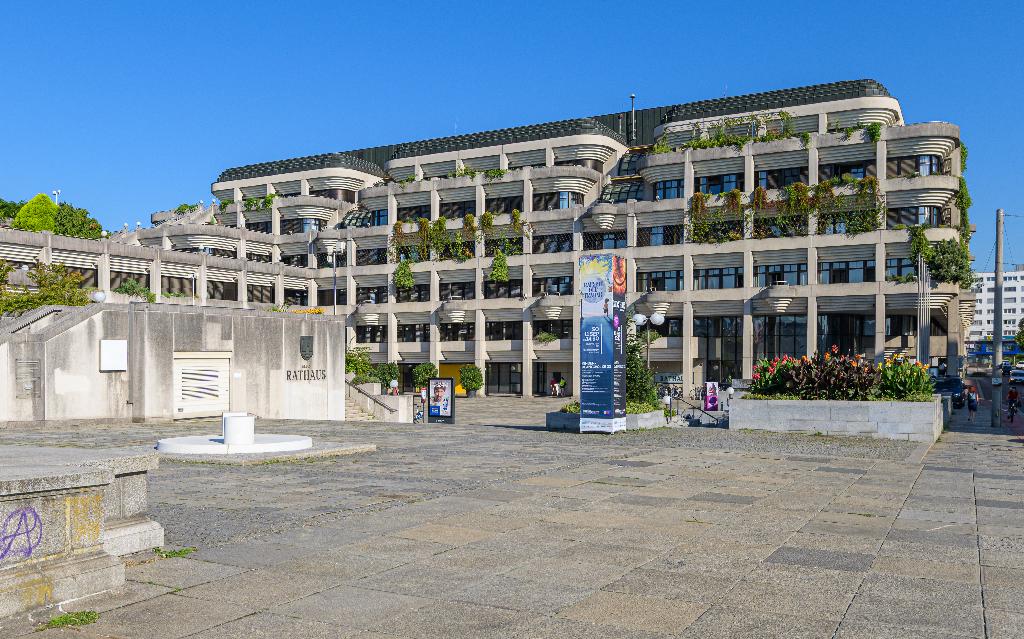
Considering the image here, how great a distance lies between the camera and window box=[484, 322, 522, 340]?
73213mm

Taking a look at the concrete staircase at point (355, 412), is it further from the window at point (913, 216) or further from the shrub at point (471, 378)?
the window at point (913, 216)

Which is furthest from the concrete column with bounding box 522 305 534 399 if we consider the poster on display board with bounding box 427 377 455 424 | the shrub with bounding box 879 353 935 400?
the shrub with bounding box 879 353 935 400

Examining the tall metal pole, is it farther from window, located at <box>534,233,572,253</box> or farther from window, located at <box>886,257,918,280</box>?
window, located at <box>534,233,572,253</box>

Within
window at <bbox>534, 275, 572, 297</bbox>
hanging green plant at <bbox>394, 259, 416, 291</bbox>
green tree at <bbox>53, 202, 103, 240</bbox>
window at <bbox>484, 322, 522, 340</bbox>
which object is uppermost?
green tree at <bbox>53, 202, 103, 240</bbox>

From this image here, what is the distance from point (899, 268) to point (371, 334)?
43.1 m

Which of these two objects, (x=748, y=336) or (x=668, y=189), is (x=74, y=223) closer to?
(x=668, y=189)

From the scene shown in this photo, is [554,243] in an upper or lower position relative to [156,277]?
upper

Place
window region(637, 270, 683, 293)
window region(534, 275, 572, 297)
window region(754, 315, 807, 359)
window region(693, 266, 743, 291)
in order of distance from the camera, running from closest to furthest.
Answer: window region(754, 315, 807, 359) < window region(693, 266, 743, 291) < window region(637, 270, 683, 293) < window region(534, 275, 572, 297)

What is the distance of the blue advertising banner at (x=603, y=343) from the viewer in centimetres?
2367

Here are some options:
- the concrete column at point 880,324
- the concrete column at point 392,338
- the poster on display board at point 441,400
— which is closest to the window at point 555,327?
the concrete column at point 392,338

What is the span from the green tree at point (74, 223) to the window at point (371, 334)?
26.6 meters

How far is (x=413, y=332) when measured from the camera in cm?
7744

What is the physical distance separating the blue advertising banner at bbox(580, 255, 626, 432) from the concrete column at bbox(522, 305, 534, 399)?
4699 cm

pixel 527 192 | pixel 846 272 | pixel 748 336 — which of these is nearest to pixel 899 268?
pixel 846 272
